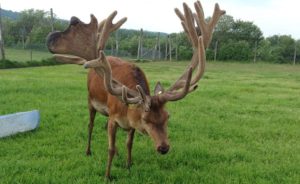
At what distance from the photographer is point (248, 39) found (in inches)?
2429

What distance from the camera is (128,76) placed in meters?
5.79

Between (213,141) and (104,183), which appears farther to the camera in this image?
(213,141)

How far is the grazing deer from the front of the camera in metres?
4.80

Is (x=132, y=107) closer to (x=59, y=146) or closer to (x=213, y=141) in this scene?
(x=59, y=146)

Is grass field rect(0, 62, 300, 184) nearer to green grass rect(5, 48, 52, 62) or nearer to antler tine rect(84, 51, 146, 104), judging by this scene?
antler tine rect(84, 51, 146, 104)

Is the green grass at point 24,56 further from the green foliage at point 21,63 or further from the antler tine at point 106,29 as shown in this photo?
the antler tine at point 106,29

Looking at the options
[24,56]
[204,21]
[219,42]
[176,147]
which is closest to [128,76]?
[204,21]

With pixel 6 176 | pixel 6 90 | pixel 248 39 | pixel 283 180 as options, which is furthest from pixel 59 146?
pixel 248 39

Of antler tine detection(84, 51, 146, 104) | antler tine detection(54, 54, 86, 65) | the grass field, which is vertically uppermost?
antler tine detection(54, 54, 86, 65)

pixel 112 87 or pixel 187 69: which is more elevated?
pixel 187 69

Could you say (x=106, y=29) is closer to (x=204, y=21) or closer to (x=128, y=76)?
(x=128, y=76)

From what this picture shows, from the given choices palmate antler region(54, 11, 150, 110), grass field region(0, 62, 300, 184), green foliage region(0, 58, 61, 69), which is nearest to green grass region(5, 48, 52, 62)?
green foliage region(0, 58, 61, 69)

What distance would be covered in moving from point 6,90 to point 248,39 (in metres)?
52.9

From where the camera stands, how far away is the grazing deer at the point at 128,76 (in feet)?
15.8
